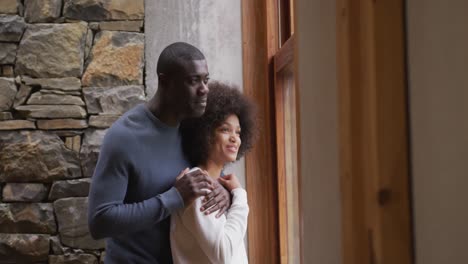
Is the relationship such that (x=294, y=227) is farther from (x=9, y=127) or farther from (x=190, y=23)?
(x=9, y=127)

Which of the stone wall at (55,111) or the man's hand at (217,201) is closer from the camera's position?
the man's hand at (217,201)

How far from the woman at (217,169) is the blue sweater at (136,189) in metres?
0.06

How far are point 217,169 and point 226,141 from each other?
0.33 feet

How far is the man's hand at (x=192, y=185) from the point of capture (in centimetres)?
177

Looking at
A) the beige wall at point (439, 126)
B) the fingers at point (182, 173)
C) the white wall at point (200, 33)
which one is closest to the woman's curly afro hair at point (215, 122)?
the fingers at point (182, 173)

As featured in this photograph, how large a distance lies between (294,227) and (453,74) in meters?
2.33

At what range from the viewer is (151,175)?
1.80 metres

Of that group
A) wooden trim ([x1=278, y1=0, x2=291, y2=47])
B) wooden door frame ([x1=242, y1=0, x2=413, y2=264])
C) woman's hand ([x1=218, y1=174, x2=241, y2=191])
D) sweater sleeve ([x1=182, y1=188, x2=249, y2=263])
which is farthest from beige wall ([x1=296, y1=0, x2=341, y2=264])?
wooden trim ([x1=278, y1=0, x2=291, y2=47])

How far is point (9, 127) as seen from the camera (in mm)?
3219

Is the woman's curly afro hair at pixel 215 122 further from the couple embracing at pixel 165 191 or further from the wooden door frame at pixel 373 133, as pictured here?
the wooden door frame at pixel 373 133

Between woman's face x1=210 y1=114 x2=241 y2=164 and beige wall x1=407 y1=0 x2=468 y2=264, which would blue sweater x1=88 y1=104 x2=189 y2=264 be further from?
beige wall x1=407 y1=0 x2=468 y2=264

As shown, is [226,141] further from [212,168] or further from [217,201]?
[217,201]

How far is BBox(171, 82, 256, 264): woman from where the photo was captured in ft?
5.83

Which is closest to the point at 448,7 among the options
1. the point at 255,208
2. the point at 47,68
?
the point at 255,208
